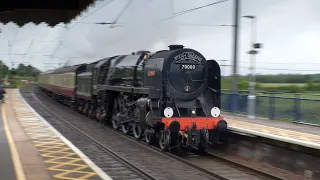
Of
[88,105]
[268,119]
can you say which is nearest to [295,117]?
[268,119]

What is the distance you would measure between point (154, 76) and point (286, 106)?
6.70 metres

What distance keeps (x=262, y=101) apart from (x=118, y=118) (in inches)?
250

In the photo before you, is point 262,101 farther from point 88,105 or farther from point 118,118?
point 88,105

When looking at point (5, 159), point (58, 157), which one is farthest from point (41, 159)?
point (5, 159)

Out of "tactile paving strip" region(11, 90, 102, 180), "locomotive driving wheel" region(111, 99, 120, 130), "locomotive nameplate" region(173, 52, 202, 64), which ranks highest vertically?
"locomotive nameplate" region(173, 52, 202, 64)

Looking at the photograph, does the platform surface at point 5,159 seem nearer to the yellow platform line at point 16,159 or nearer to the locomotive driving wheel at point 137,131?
the yellow platform line at point 16,159

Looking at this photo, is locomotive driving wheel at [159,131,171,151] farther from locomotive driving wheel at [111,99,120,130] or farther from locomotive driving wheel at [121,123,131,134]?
locomotive driving wheel at [111,99,120,130]

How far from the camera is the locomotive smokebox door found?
33.1 feet

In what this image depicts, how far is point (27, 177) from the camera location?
6.34 meters

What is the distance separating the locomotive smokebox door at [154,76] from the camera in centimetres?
1009

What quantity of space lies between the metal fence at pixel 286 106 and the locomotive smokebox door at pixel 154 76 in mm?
6056

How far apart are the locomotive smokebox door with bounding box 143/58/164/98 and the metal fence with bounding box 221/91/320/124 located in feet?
19.9

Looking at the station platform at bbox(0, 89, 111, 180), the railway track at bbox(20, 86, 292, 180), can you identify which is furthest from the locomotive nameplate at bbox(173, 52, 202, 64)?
the station platform at bbox(0, 89, 111, 180)

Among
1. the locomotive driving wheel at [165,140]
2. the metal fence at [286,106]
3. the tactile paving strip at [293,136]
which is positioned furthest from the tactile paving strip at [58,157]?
the metal fence at [286,106]
